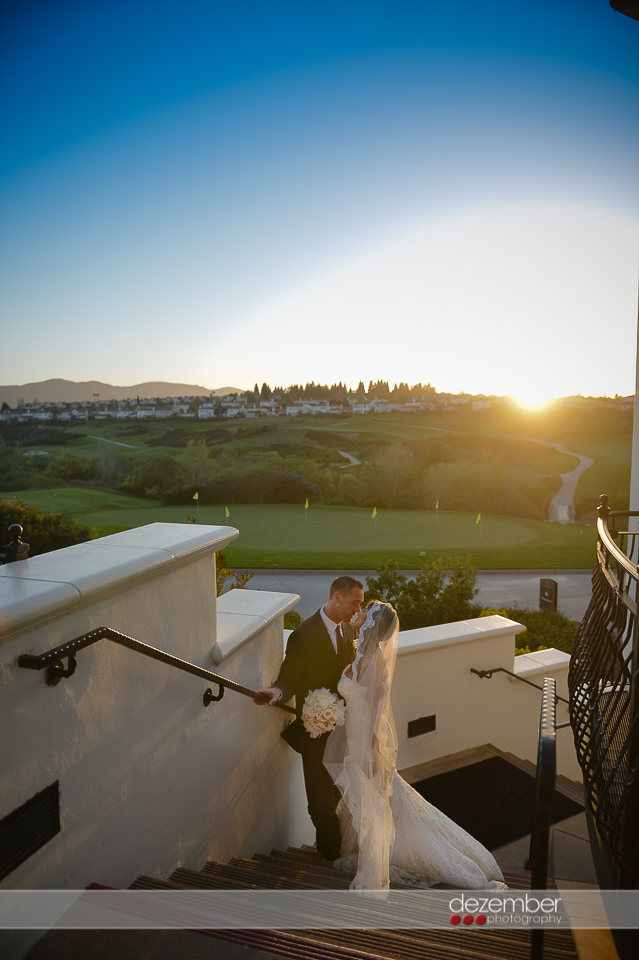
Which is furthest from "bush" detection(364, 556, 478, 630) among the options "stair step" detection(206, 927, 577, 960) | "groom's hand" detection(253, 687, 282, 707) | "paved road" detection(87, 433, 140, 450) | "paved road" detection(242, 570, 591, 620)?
"paved road" detection(87, 433, 140, 450)

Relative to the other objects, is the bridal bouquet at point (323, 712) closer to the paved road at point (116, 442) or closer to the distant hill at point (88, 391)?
the distant hill at point (88, 391)

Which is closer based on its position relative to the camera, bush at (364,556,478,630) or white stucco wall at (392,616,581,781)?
white stucco wall at (392,616,581,781)

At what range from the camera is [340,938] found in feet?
6.69

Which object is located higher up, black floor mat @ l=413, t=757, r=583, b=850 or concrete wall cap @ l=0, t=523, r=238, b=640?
concrete wall cap @ l=0, t=523, r=238, b=640

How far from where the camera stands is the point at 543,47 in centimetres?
1015

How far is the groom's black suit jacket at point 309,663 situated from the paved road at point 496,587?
12924mm

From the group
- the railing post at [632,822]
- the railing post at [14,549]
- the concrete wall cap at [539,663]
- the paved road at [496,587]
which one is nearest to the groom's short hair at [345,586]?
the railing post at [632,822]

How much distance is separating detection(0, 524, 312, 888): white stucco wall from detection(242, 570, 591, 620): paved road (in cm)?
1343

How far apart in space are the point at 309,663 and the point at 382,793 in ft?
2.90

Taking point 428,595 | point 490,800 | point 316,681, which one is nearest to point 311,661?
point 316,681

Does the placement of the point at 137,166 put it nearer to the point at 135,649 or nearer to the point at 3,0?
the point at 3,0

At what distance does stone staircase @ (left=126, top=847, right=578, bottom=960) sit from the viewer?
1759 millimetres

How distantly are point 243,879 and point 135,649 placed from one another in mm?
1398

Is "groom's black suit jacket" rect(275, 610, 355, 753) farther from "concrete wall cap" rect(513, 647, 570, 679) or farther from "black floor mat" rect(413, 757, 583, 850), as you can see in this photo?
"concrete wall cap" rect(513, 647, 570, 679)
